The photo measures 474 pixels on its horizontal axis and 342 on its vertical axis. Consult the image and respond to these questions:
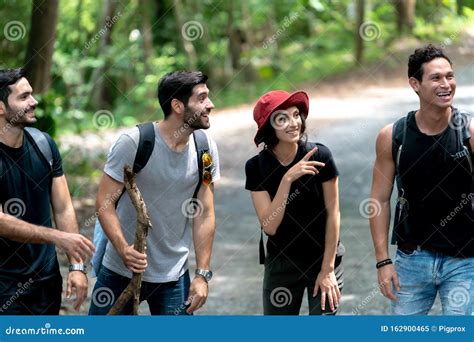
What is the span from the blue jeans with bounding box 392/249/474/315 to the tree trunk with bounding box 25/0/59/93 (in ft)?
22.4

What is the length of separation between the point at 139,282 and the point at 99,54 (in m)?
16.8

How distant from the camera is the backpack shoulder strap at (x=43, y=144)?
4902 mm

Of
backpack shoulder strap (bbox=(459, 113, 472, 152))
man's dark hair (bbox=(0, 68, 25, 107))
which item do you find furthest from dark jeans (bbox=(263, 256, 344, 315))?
man's dark hair (bbox=(0, 68, 25, 107))

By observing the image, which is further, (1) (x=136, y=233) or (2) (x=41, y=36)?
(2) (x=41, y=36)

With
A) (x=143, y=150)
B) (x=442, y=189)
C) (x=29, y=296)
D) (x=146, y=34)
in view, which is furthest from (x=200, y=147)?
(x=146, y=34)

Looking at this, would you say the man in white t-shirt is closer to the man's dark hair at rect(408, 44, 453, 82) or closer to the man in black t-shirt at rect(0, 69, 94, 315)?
the man in black t-shirt at rect(0, 69, 94, 315)

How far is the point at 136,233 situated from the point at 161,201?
31 cm

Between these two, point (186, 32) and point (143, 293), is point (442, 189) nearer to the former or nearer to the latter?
point (143, 293)

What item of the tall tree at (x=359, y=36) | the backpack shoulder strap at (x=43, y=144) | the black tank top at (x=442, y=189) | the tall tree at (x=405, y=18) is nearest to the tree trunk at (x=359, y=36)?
the tall tree at (x=359, y=36)

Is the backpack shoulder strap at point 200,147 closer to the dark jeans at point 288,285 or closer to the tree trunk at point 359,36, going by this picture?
the dark jeans at point 288,285

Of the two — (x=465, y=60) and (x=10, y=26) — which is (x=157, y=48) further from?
(x=10, y=26)

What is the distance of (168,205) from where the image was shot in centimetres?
505

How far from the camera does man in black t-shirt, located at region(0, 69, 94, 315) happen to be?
482 centimetres

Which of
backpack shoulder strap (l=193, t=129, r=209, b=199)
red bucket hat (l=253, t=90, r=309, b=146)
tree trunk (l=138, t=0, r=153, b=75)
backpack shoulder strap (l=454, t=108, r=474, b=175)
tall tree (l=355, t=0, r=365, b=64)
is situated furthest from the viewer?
tall tree (l=355, t=0, r=365, b=64)
